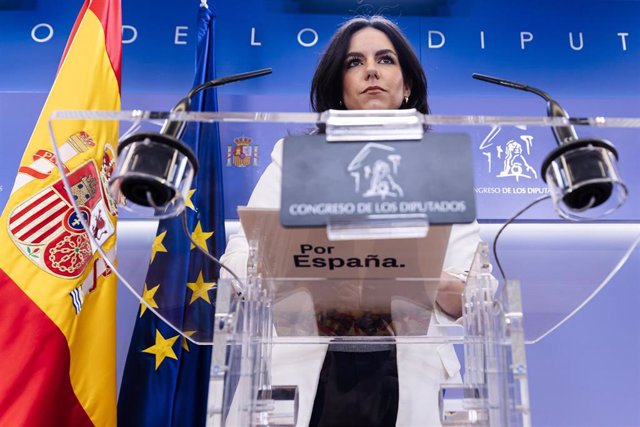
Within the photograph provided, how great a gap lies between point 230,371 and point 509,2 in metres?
2.62

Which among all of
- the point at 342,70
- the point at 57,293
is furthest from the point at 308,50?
the point at 57,293

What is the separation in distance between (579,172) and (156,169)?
0.51 meters

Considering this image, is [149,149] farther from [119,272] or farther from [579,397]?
[579,397]

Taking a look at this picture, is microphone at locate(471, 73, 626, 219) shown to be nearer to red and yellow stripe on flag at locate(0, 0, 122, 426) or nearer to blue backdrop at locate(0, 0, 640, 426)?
red and yellow stripe on flag at locate(0, 0, 122, 426)

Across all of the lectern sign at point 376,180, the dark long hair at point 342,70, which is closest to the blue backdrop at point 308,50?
the dark long hair at point 342,70

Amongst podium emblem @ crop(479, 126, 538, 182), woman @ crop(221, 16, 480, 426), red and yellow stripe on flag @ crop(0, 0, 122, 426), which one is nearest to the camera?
podium emblem @ crop(479, 126, 538, 182)

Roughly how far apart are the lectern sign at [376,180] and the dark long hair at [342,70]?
116cm

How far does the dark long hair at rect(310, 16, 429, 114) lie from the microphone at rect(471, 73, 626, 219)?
3.70 feet

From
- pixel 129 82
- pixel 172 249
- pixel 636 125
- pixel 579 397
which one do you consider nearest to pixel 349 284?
pixel 172 249

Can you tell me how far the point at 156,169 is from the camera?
0.84 meters

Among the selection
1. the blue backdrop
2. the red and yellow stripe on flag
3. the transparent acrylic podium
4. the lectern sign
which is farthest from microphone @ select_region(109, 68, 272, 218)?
the blue backdrop

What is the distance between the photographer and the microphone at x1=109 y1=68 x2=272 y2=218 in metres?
0.84

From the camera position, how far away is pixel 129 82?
288 centimetres

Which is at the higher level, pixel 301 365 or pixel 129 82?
pixel 129 82
